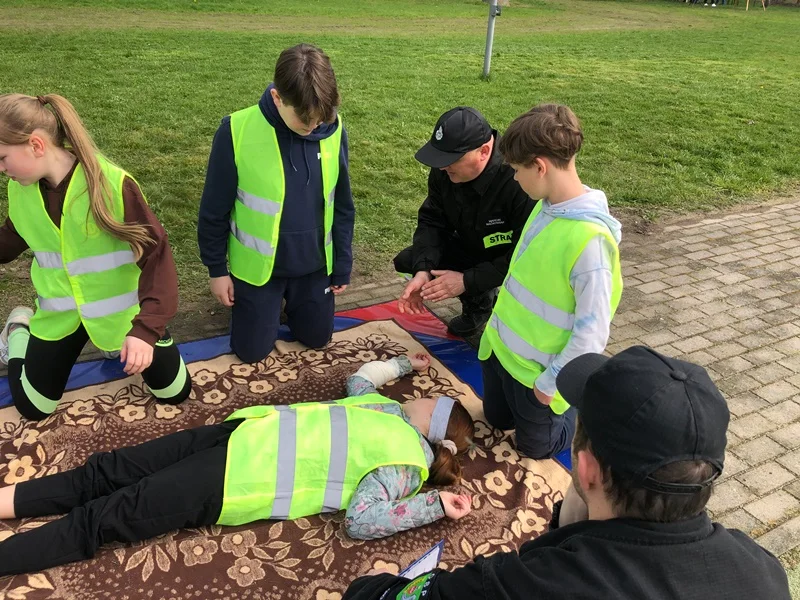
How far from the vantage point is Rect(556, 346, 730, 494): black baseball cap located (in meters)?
1.36

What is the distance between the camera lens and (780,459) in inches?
129

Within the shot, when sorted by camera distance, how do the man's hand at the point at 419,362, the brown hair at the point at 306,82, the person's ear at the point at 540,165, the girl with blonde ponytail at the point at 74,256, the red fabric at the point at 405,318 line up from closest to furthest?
the person's ear at the point at 540,165
the girl with blonde ponytail at the point at 74,256
the brown hair at the point at 306,82
the man's hand at the point at 419,362
the red fabric at the point at 405,318

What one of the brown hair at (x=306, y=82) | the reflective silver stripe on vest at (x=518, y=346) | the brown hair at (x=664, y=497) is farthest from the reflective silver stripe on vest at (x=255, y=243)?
the brown hair at (x=664, y=497)

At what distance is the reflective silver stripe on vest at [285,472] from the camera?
2.67 metres

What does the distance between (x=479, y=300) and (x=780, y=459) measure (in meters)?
1.85

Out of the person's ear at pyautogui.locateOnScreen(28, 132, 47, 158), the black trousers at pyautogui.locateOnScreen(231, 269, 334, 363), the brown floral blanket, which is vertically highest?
the person's ear at pyautogui.locateOnScreen(28, 132, 47, 158)

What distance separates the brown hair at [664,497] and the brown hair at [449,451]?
5.06 ft

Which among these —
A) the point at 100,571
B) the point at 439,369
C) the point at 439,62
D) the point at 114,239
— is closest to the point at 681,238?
the point at 439,369

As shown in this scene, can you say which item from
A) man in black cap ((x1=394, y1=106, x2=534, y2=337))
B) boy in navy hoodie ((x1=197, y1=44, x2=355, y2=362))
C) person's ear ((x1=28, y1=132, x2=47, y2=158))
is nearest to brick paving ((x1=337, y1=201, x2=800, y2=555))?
man in black cap ((x1=394, y1=106, x2=534, y2=337))

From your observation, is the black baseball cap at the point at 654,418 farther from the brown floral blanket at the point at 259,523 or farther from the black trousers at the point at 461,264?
the black trousers at the point at 461,264

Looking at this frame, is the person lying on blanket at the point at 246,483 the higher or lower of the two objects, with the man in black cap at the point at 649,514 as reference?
lower

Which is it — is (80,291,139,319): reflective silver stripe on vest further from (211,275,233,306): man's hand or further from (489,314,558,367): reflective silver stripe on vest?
(489,314,558,367): reflective silver stripe on vest

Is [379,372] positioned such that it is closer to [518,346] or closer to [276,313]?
[276,313]

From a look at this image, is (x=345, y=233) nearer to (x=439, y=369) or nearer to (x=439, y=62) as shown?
(x=439, y=369)
